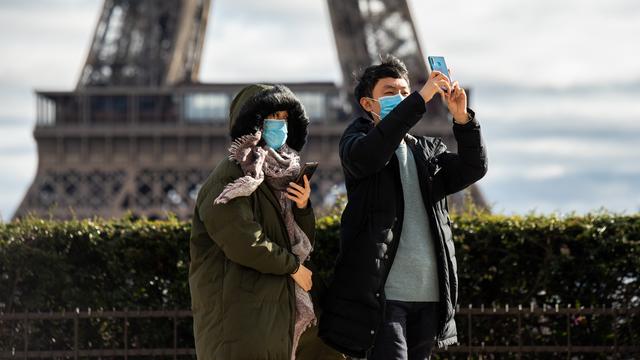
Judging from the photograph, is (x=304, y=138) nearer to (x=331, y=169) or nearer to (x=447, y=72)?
(x=447, y=72)

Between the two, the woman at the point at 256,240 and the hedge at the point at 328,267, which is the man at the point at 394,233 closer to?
the woman at the point at 256,240

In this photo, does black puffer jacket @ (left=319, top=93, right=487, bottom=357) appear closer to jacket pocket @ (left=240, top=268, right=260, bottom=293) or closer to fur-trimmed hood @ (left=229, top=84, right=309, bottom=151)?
fur-trimmed hood @ (left=229, top=84, right=309, bottom=151)

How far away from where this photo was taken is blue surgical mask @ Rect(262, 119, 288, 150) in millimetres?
6391

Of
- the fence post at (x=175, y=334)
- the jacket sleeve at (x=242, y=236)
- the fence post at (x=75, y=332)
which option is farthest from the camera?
the fence post at (x=75, y=332)

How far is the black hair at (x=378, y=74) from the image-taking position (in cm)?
655

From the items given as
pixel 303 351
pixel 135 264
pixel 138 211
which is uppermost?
pixel 138 211

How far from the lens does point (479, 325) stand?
32.3ft

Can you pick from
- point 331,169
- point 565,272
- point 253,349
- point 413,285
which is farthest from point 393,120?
point 331,169

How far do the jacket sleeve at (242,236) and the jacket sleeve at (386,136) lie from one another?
58 cm

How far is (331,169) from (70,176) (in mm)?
7510

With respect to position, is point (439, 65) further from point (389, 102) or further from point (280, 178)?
point (280, 178)

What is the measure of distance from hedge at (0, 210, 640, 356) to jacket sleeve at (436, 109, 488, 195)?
3.07 meters

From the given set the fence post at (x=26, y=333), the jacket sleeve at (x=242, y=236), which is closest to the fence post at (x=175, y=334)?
the fence post at (x=26, y=333)

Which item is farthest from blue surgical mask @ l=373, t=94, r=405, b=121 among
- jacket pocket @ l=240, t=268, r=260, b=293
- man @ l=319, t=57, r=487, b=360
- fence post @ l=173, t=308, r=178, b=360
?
fence post @ l=173, t=308, r=178, b=360
